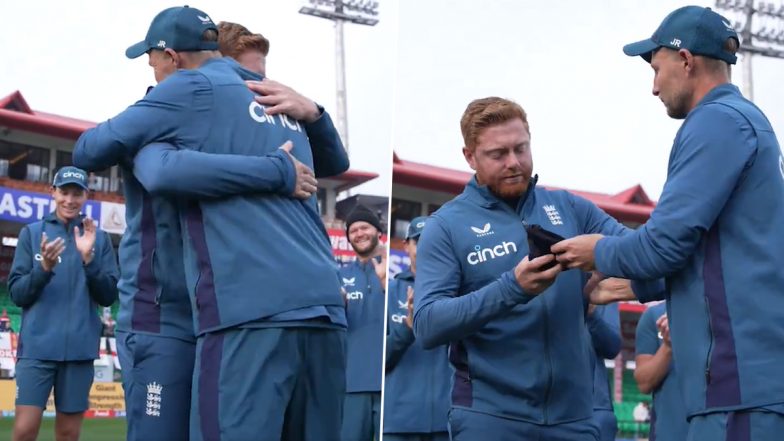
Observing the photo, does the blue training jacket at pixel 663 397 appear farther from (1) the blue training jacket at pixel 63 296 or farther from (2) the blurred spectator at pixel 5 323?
(2) the blurred spectator at pixel 5 323

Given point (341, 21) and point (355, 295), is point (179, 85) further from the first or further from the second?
point (341, 21)

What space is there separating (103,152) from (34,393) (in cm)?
350

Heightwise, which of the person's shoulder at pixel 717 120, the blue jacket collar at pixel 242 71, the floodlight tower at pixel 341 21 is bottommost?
the person's shoulder at pixel 717 120

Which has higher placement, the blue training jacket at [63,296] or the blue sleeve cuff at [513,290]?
the blue training jacket at [63,296]

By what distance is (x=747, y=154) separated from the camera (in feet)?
8.22

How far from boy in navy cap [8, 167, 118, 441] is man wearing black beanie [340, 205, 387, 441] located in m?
1.46

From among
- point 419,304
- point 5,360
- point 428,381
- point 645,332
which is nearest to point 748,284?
point 419,304

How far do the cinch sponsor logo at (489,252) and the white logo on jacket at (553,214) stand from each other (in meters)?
0.14

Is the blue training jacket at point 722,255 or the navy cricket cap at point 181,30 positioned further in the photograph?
the navy cricket cap at point 181,30

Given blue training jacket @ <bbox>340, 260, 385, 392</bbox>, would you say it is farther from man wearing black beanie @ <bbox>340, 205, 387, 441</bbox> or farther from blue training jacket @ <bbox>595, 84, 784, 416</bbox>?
blue training jacket @ <bbox>595, 84, 784, 416</bbox>

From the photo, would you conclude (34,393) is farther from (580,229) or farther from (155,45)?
(580,229)

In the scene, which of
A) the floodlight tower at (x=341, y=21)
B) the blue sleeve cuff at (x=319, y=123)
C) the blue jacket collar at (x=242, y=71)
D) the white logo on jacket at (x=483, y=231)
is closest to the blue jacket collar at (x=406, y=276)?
the blue sleeve cuff at (x=319, y=123)

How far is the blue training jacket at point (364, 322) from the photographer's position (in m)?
6.72

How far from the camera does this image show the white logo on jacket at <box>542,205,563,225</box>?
313cm
